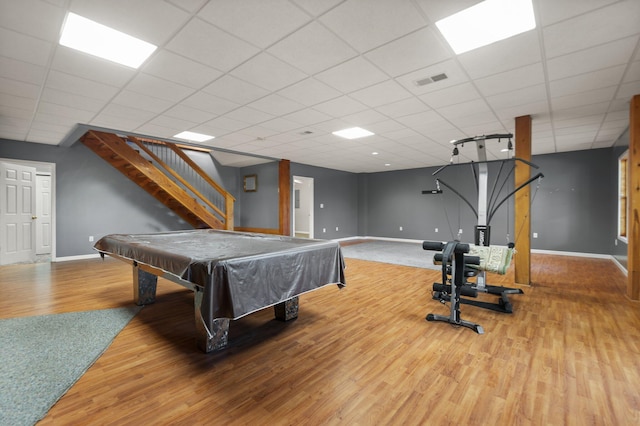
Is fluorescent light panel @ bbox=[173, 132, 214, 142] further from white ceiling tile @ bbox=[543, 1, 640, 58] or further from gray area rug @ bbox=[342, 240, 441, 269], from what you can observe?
white ceiling tile @ bbox=[543, 1, 640, 58]

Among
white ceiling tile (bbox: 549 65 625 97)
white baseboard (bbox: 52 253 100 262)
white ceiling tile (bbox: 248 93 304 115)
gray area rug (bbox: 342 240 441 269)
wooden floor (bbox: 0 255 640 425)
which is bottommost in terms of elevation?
wooden floor (bbox: 0 255 640 425)

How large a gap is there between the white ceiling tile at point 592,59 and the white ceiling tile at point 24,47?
14.2 ft

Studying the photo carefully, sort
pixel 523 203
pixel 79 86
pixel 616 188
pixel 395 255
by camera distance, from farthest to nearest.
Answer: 1. pixel 395 255
2. pixel 616 188
3. pixel 523 203
4. pixel 79 86

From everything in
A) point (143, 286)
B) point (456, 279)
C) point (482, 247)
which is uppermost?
point (482, 247)

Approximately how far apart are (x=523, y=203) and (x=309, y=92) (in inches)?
133

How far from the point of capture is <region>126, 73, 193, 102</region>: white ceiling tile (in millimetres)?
2890

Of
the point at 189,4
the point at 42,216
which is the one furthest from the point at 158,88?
the point at 42,216

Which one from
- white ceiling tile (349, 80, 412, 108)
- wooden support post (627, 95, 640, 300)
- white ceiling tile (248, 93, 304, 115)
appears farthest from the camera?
white ceiling tile (248, 93, 304, 115)

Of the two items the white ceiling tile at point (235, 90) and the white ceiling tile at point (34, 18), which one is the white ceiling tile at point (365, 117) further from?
the white ceiling tile at point (34, 18)

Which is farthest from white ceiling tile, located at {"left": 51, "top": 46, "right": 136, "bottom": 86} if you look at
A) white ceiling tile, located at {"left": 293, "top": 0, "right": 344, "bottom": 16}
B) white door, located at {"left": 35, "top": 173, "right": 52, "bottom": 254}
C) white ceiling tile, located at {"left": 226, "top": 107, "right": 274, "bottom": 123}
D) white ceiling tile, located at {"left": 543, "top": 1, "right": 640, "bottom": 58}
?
white door, located at {"left": 35, "top": 173, "right": 52, "bottom": 254}

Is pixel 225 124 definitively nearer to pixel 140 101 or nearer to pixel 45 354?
pixel 140 101

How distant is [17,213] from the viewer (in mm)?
5590

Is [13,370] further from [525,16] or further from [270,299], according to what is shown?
[525,16]

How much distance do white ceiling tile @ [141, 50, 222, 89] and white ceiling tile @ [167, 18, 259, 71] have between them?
0.34ft
